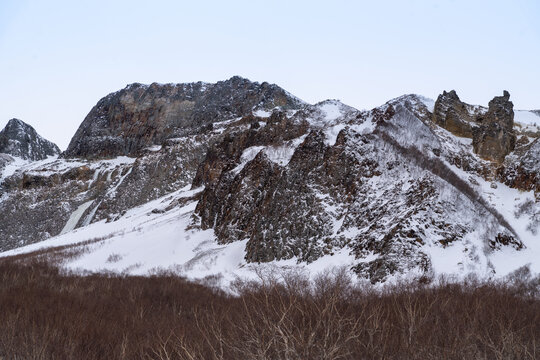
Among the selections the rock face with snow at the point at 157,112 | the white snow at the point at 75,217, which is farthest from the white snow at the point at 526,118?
the white snow at the point at 75,217

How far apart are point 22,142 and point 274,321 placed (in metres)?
187

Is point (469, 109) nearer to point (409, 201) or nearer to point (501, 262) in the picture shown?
point (409, 201)

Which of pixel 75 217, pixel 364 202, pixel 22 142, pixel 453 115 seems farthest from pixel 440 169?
pixel 22 142

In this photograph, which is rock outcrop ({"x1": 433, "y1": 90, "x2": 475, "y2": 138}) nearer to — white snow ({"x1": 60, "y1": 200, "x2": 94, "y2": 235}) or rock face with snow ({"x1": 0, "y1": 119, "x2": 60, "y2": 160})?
white snow ({"x1": 60, "y1": 200, "x2": 94, "y2": 235})

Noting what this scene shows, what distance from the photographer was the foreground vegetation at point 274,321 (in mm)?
6602

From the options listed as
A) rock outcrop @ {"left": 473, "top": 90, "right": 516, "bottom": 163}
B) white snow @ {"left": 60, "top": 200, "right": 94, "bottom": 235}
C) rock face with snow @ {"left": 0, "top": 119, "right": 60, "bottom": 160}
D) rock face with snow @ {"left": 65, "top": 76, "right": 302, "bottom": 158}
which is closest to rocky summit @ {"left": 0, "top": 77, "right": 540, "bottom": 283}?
rock outcrop @ {"left": 473, "top": 90, "right": 516, "bottom": 163}

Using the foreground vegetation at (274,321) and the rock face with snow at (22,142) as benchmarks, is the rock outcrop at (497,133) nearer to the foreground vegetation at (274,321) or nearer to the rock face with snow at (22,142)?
the foreground vegetation at (274,321)

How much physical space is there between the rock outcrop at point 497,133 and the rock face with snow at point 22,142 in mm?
176391

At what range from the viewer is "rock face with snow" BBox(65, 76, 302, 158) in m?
108

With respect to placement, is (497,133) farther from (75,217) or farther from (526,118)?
(75,217)

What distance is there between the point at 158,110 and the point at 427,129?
118 metres

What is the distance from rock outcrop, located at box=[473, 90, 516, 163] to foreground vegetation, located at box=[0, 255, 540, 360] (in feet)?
44.9

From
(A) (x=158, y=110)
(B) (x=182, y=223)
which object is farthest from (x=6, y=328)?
(A) (x=158, y=110)

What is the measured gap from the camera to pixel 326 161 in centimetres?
2430
